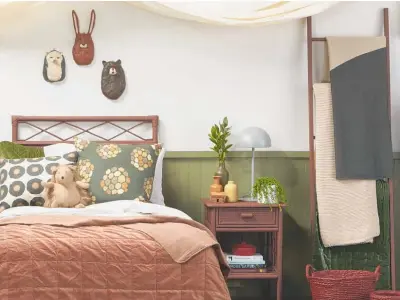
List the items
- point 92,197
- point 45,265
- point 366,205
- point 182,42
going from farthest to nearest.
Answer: point 182,42, point 366,205, point 92,197, point 45,265

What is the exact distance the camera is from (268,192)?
4.30 meters

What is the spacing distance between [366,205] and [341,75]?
87cm

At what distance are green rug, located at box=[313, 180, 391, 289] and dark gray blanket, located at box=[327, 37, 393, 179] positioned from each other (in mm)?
211

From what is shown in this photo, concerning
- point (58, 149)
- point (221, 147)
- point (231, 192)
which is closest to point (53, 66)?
point (58, 149)

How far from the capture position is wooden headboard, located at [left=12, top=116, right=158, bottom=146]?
467 centimetres

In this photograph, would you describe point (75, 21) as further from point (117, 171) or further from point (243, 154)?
point (243, 154)

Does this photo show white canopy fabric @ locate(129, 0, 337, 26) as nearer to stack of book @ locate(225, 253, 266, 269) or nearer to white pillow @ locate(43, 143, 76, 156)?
white pillow @ locate(43, 143, 76, 156)

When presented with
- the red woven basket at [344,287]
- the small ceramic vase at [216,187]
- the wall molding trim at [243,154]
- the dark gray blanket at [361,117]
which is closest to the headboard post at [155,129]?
the wall molding trim at [243,154]

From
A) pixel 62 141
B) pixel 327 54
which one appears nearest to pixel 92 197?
pixel 62 141

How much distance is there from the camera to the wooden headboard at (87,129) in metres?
4.67

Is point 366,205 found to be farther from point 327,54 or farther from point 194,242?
point 194,242

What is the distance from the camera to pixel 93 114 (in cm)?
471

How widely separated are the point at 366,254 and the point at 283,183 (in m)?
0.74

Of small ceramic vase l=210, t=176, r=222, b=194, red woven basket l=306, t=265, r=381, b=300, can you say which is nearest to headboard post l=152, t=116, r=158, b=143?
small ceramic vase l=210, t=176, r=222, b=194
